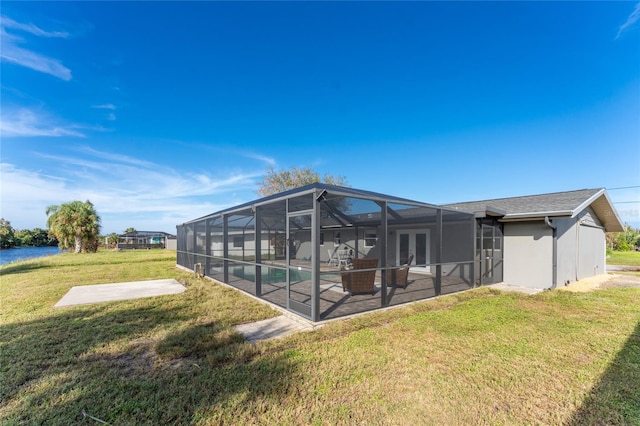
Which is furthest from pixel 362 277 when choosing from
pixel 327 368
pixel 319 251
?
pixel 327 368

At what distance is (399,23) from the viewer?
9.62 m

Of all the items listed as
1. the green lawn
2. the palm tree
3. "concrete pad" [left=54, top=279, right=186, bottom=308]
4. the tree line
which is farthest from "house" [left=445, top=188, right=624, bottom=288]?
the tree line

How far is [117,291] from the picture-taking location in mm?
7996

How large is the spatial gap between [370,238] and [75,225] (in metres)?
26.7

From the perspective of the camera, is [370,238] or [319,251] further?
[370,238]

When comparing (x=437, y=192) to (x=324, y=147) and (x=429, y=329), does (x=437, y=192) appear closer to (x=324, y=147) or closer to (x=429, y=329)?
(x=324, y=147)

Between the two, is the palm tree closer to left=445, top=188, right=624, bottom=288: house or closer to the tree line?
the tree line

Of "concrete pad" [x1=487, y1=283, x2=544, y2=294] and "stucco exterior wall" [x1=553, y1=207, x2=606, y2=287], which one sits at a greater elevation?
"stucco exterior wall" [x1=553, y1=207, x2=606, y2=287]

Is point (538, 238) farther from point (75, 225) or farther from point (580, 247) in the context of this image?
point (75, 225)

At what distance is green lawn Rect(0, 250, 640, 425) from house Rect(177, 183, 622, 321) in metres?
1.11

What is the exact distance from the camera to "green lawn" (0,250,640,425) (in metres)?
2.45

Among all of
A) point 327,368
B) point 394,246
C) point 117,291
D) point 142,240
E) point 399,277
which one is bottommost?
point 142,240

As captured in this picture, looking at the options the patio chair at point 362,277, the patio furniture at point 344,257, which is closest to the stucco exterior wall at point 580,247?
the patio chair at point 362,277

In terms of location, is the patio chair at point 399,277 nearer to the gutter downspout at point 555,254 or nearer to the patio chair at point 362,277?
the patio chair at point 362,277
